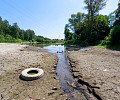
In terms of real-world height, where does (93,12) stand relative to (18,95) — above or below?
above

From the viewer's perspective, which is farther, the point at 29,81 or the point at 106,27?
the point at 106,27

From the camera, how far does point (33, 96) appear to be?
2.48 m

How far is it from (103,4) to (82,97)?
3650 centimetres

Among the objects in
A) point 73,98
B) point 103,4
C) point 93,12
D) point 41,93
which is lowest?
point 73,98

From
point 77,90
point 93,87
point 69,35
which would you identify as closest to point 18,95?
point 77,90

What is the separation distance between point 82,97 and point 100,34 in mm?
34491

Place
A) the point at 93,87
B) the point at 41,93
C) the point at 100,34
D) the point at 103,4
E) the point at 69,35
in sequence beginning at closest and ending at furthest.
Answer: the point at 41,93 < the point at 93,87 < the point at 103,4 < the point at 100,34 < the point at 69,35

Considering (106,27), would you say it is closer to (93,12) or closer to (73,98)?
(93,12)

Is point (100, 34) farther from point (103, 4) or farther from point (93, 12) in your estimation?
point (103, 4)

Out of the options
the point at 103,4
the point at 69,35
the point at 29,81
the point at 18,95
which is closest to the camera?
the point at 18,95

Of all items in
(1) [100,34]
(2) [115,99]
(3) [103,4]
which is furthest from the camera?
(1) [100,34]

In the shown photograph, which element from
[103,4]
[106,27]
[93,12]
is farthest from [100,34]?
[103,4]

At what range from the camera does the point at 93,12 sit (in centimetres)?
2747

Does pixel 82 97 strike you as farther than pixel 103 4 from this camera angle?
Answer: No
